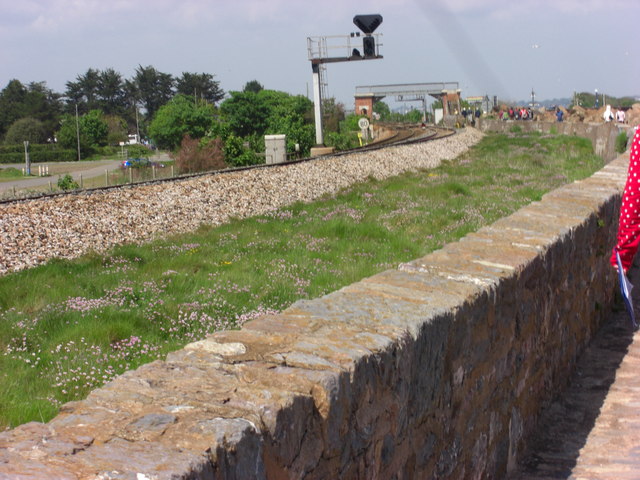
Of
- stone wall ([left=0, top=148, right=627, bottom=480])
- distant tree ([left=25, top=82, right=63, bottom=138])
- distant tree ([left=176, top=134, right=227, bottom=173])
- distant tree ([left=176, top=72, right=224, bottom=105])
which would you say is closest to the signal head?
distant tree ([left=176, top=134, right=227, bottom=173])

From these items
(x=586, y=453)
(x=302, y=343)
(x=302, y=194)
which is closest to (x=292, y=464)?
(x=302, y=343)

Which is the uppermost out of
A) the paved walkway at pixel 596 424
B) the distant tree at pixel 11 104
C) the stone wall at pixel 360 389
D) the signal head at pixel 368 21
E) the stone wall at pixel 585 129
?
the distant tree at pixel 11 104

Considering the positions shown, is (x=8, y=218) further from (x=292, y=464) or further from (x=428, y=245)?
(x=292, y=464)

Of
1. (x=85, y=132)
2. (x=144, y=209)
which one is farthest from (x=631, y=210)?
(x=85, y=132)

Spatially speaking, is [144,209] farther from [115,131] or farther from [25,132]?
[115,131]

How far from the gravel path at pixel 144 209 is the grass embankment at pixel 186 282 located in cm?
48

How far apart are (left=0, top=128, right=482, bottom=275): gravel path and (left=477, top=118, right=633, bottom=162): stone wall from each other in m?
11.6

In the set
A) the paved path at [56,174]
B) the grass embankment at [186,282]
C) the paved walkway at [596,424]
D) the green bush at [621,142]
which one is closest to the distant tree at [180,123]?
the paved path at [56,174]

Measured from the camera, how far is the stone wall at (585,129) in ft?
83.4

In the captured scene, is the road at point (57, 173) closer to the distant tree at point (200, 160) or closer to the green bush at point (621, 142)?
the distant tree at point (200, 160)

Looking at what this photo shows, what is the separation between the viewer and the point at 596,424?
175 inches

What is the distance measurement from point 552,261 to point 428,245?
598 centimetres

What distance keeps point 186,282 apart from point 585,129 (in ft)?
108

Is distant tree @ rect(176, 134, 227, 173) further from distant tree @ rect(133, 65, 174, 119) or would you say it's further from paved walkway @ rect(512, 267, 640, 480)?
distant tree @ rect(133, 65, 174, 119)
